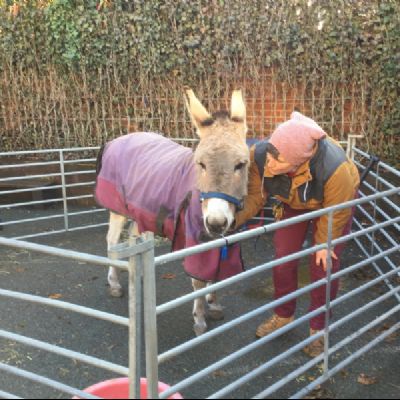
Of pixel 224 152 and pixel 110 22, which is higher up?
pixel 110 22

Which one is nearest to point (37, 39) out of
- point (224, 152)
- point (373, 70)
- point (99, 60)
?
point (99, 60)

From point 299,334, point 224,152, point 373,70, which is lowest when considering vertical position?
point 299,334

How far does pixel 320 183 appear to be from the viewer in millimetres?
3256

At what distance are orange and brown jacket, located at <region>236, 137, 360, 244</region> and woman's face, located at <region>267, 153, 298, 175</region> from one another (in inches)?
3.2

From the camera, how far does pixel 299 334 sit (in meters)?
3.92

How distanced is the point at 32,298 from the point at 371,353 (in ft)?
8.45

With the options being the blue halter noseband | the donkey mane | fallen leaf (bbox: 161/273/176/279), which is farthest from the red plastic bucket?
fallen leaf (bbox: 161/273/176/279)

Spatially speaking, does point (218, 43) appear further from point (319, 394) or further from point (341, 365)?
point (319, 394)

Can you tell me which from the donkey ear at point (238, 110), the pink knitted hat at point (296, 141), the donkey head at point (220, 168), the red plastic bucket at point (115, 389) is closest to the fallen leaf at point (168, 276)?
the donkey head at point (220, 168)

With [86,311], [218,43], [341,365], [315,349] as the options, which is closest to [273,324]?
[315,349]

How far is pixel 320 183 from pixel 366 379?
1.41 metres

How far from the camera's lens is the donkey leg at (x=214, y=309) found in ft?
13.9

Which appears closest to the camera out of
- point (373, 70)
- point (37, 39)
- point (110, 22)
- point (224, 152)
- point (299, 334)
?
point (224, 152)

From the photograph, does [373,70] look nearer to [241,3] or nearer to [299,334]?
[241,3]
